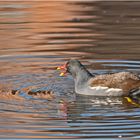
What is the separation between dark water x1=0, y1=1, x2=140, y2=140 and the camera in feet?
36.2

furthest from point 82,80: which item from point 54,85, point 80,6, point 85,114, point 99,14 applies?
point 80,6

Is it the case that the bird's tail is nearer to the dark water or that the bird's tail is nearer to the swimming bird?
the swimming bird

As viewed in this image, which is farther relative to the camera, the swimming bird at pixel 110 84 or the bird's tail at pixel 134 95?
the swimming bird at pixel 110 84

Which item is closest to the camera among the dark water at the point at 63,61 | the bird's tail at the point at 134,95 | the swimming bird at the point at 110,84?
the dark water at the point at 63,61

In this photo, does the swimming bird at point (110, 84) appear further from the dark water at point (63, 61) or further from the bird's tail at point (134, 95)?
the dark water at point (63, 61)

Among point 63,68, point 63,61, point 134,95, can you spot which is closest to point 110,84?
point 134,95

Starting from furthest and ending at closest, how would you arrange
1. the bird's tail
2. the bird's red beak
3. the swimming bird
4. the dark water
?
the bird's red beak → the swimming bird → the bird's tail → the dark water

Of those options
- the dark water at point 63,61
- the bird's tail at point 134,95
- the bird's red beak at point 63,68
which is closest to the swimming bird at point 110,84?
the bird's tail at point 134,95

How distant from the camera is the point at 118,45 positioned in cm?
1698

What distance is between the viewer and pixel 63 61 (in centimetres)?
1569

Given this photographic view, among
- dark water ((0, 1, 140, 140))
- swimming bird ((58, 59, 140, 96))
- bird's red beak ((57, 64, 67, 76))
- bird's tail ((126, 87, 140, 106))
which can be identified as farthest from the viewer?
bird's red beak ((57, 64, 67, 76))

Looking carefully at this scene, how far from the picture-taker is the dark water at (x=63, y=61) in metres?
Result: 11.0

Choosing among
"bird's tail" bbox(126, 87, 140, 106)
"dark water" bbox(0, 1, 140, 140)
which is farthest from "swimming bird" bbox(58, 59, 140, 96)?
"dark water" bbox(0, 1, 140, 140)

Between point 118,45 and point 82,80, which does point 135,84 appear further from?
point 118,45
